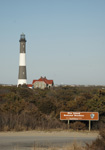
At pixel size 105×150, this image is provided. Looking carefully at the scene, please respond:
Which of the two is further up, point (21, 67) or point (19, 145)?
point (21, 67)

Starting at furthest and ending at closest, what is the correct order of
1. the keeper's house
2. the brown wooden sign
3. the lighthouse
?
1. the keeper's house
2. the lighthouse
3. the brown wooden sign

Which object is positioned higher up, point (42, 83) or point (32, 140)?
point (42, 83)

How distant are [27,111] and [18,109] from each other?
1283mm

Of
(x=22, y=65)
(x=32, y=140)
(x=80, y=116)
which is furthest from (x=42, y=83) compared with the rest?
(x=32, y=140)

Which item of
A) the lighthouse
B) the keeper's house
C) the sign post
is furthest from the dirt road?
the keeper's house

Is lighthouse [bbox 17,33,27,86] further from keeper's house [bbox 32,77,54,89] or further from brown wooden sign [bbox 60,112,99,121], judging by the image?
brown wooden sign [bbox 60,112,99,121]

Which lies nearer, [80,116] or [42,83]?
[80,116]

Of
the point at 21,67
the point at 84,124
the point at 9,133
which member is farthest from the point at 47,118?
the point at 21,67

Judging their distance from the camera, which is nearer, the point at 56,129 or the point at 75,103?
the point at 56,129

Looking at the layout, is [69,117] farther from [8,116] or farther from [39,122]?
[8,116]

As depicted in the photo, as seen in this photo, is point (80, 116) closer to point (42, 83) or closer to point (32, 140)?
point (32, 140)

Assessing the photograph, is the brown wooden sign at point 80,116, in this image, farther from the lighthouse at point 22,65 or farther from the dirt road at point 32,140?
the lighthouse at point 22,65

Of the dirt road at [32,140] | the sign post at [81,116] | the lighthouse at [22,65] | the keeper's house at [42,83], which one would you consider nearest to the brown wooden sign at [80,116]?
the sign post at [81,116]

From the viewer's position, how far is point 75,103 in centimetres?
2111
